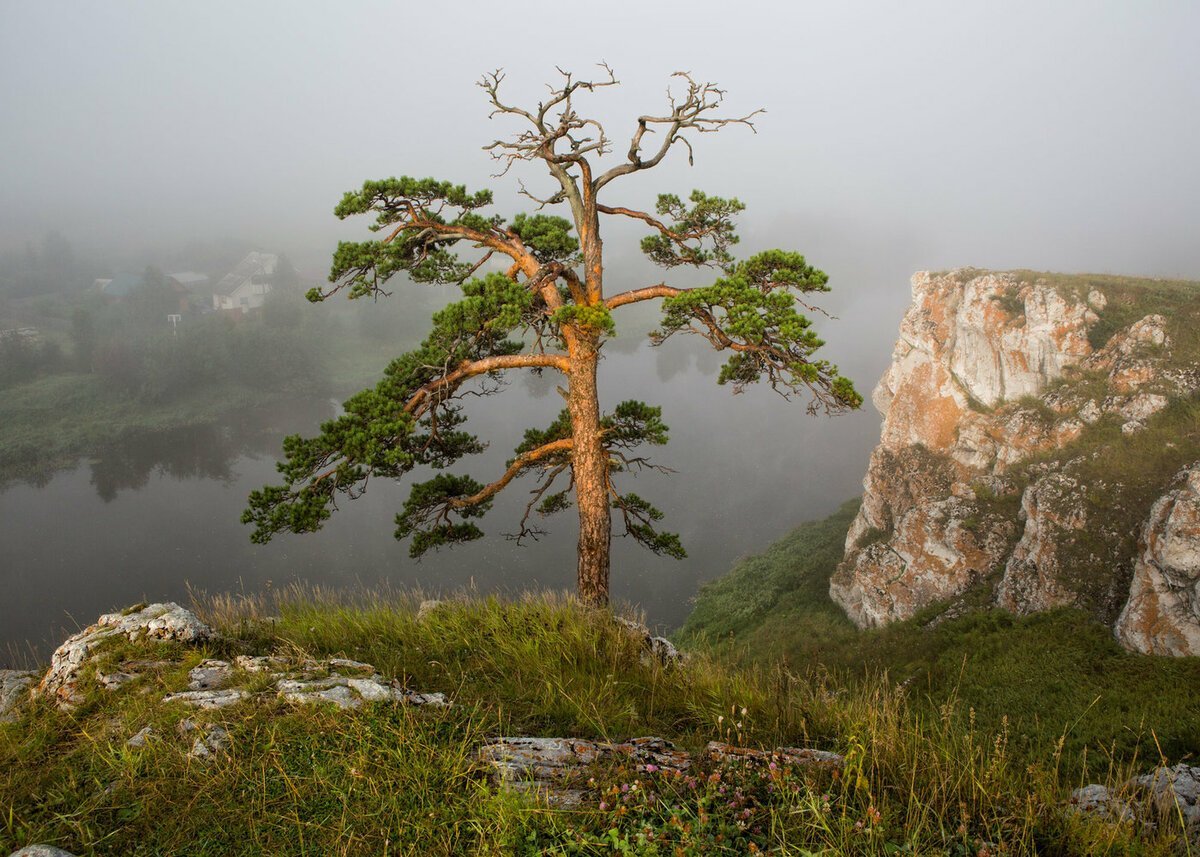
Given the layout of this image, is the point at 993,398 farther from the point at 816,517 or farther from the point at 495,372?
the point at 495,372

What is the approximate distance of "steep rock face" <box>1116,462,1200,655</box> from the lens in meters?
21.2

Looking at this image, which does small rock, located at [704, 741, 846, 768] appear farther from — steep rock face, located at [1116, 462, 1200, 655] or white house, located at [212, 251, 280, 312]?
white house, located at [212, 251, 280, 312]

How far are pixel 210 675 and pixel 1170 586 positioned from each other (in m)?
30.3

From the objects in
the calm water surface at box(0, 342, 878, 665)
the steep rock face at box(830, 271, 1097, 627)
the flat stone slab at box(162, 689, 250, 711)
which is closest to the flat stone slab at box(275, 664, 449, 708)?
the flat stone slab at box(162, 689, 250, 711)

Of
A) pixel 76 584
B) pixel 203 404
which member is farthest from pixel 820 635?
pixel 203 404

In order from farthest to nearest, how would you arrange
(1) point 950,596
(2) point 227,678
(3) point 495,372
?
(1) point 950,596 → (3) point 495,372 → (2) point 227,678

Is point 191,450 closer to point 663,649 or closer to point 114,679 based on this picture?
point 114,679

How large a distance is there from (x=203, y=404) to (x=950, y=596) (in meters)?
84.6

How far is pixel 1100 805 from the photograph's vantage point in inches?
137

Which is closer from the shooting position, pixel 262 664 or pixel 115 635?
pixel 262 664

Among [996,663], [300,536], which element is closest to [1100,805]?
[996,663]

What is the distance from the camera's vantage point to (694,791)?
3.12 metres

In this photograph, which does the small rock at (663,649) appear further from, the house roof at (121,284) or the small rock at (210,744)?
the house roof at (121,284)

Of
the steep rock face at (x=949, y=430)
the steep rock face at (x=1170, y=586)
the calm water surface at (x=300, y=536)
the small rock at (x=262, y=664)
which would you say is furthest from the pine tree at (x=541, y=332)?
the steep rock face at (x=949, y=430)
